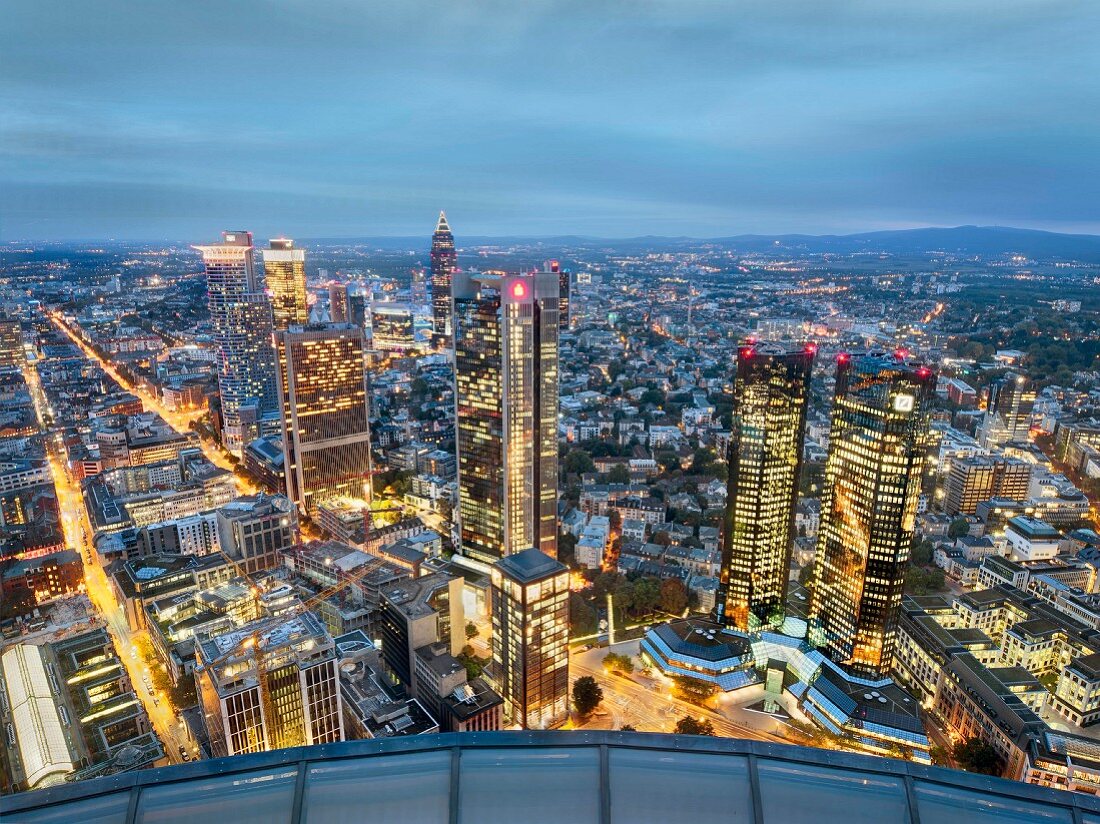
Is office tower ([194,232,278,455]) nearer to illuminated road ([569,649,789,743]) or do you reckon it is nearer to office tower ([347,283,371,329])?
office tower ([347,283,371,329])

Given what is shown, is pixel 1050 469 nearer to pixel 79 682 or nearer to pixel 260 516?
pixel 260 516

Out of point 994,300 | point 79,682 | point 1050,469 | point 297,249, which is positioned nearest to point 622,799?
point 79,682

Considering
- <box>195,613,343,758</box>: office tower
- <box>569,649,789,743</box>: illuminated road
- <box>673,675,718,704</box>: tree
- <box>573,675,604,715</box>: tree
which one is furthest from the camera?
<box>673,675,718,704</box>: tree

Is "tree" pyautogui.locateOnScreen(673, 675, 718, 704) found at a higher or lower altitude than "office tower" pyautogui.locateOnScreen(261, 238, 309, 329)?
lower

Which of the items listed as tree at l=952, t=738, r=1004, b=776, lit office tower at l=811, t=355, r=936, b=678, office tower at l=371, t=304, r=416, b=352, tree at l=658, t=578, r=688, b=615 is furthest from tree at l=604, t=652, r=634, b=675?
office tower at l=371, t=304, r=416, b=352

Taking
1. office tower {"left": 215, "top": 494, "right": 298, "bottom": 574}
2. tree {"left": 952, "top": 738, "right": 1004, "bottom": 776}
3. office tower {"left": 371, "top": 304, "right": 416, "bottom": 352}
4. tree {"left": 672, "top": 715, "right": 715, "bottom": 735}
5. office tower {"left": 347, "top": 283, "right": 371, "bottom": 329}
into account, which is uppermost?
office tower {"left": 347, "top": 283, "right": 371, "bottom": 329}

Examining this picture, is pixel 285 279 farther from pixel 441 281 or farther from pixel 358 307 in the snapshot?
pixel 441 281

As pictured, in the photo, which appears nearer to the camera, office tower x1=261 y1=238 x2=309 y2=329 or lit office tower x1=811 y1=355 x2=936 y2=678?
lit office tower x1=811 y1=355 x2=936 y2=678
